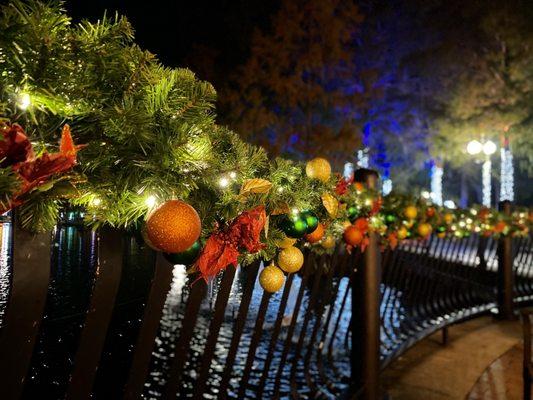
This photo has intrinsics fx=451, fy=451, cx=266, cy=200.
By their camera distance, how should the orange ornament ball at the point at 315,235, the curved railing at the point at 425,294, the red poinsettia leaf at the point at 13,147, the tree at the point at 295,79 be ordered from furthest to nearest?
the tree at the point at 295,79
the curved railing at the point at 425,294
the orange ornament ball at the point at 315,235
the red poinsettia leaf at the point at 13,147

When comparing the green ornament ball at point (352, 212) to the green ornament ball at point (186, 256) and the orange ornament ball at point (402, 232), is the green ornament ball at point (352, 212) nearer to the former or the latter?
the orange ornament ball at point (402, 232)

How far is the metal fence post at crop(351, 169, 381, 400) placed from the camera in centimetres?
333

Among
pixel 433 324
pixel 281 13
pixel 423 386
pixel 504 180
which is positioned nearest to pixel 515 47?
pixel 504 180

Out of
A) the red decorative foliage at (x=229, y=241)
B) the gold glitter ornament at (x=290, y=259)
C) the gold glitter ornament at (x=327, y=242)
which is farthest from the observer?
the gold glitter ornament at (x=327, y=242)

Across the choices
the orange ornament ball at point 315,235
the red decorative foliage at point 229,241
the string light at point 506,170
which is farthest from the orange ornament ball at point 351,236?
the string light at point 506,170

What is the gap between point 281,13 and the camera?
53.9 feet

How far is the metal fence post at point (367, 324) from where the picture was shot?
10.9 feet

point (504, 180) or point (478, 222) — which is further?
point (504, 180)

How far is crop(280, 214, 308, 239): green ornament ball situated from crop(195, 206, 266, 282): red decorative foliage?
267 mm

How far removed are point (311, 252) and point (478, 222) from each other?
475 cm

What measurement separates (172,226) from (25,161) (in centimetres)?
39

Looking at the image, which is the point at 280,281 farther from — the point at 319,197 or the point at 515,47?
the point at 515,47

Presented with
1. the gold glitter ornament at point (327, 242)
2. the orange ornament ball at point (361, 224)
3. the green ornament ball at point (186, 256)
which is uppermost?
the orange ornament ball at point (361, 224)

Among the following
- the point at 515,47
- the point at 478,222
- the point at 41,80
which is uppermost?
the point at 515,47
